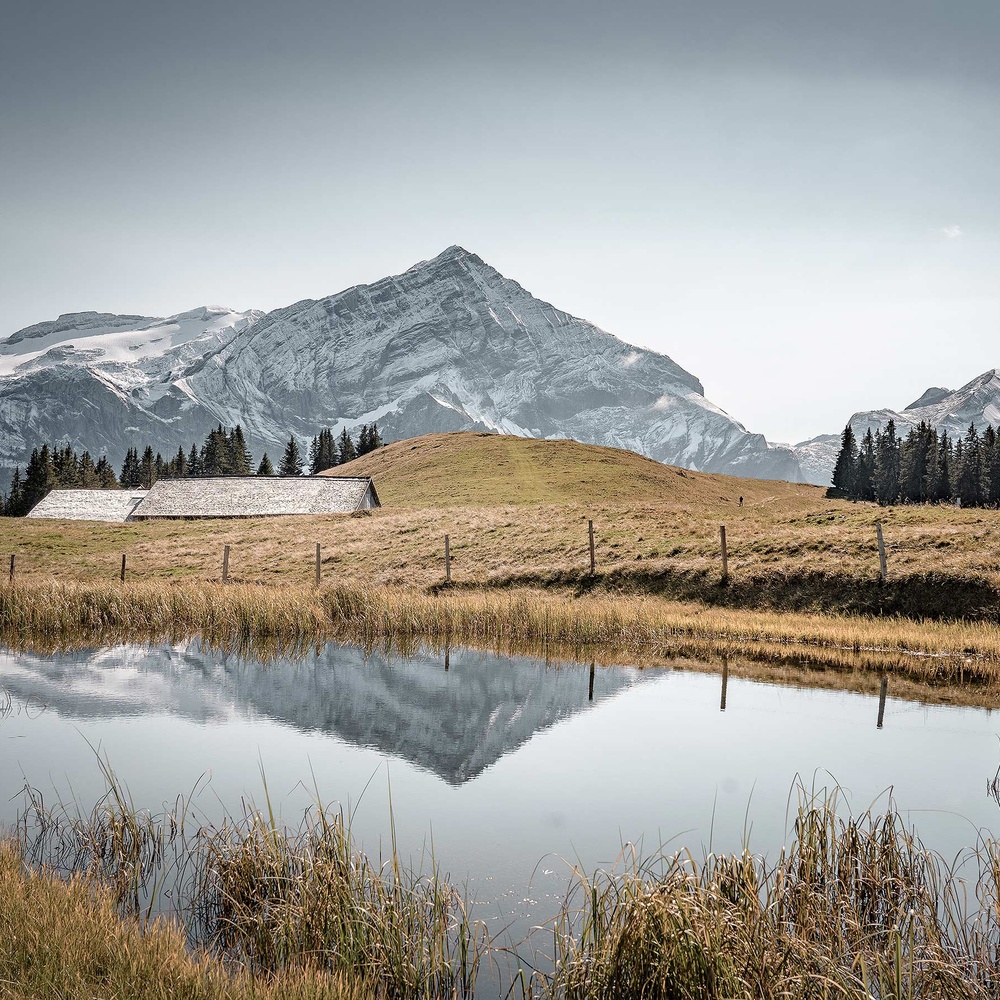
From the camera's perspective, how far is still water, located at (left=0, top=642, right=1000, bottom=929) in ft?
33.8

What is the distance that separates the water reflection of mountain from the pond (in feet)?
0.29

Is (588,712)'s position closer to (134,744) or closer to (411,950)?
(134,744)

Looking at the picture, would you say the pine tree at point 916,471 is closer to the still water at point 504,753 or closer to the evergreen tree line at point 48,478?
the evergreen tree line at point 48,478

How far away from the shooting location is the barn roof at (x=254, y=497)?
81938 millimetres

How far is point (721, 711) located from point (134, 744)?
11735 mm

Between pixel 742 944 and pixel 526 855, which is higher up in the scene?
pixel 742 944

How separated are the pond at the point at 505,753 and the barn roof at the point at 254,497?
60.4 meters

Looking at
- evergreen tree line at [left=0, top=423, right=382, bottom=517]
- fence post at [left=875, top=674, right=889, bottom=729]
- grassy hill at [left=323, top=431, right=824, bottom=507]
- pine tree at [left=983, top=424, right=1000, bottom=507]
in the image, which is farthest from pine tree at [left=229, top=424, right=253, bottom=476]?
fence post at [left=875, top=674, right=889, bottom=729]

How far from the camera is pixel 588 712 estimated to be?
17.5m

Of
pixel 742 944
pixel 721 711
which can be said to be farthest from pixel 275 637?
pixel 742 944

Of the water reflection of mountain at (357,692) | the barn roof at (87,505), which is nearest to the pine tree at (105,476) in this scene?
the barn roof at (87,505)

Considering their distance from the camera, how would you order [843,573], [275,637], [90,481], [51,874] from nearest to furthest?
[51,874]
[275,637]
[843,573]
[90,481]

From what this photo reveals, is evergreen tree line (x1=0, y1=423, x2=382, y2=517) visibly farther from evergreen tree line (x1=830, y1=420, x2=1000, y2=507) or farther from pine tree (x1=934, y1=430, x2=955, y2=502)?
pine tree (x1=934, y1=430, x2=955, y2=502)

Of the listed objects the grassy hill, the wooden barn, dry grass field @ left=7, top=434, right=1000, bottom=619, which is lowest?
dry grass field @ left=7, top=434, right=1000, bottom=619
